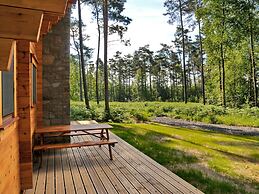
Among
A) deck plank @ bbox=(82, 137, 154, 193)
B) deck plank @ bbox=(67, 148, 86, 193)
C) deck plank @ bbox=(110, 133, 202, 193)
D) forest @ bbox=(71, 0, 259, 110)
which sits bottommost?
deck plank @ bbox=(82, 137, 154, 193)

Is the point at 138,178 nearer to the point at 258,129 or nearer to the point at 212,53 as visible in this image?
the point at 258,129

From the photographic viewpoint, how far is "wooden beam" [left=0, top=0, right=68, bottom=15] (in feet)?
3.08

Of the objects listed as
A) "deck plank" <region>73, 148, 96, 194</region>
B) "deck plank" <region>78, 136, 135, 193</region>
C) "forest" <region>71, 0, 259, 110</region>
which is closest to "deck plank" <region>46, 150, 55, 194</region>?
"deck plank" <region>73, 148, 96, 194</region>

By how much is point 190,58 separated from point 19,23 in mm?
40008

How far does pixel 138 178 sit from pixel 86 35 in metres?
24.1

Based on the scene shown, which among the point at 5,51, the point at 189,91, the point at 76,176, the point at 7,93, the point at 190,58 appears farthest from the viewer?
the point at 189,91

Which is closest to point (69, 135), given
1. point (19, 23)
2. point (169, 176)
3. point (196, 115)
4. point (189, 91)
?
point (169, 176)

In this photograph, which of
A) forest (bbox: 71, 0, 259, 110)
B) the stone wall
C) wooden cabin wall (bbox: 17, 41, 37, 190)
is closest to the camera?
wooden cabin wall (bbox: 17, 41, 37, 190)

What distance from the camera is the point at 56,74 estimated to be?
21.1 ft

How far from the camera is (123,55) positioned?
145 feet

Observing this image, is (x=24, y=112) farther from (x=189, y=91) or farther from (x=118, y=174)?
(x=189, y=91)

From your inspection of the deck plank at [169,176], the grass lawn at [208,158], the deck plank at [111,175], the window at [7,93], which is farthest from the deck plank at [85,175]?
the grass lawn at [208,158]

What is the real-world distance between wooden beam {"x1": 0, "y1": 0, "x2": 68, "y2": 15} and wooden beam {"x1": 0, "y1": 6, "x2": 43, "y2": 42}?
0.02 metres

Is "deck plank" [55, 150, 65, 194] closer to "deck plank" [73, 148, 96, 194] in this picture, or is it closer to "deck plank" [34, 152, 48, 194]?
"deck plank" [34, 152, 48, 194]
